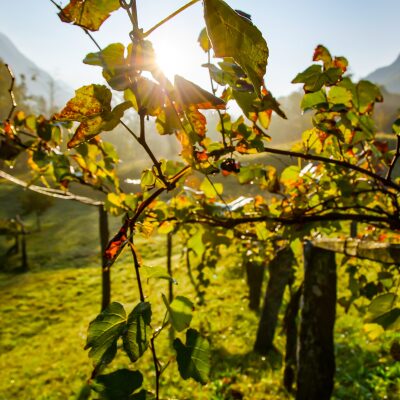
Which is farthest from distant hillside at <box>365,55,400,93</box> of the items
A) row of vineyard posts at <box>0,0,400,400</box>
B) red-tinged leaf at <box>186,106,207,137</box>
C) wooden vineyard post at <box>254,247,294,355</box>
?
red-tinged leaf at <box>186,106,207,137</box>

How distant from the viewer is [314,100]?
0.92 meters

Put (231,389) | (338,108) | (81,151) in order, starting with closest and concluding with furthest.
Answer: (338,108) < (81,151) < (231,389)

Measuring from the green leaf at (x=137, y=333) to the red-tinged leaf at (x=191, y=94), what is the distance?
0.29 m

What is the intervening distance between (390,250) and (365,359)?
478 cm

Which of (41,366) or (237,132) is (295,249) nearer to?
(237,132)

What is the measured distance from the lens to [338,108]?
2.91 feet

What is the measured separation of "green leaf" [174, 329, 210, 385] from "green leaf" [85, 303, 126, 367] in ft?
0.42

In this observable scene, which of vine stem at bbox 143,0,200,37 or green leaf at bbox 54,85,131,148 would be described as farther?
green leaf at bbox 54,85,131,148

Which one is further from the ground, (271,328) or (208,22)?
(208,22)

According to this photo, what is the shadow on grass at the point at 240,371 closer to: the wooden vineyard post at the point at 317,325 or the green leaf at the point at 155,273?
the wooden vineyard post at the point at 317,325

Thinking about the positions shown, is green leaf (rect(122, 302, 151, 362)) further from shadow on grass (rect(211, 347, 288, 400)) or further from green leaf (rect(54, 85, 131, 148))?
shadow on grass (rect(211, 347, 288, 400))

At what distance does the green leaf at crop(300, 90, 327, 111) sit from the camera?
36.1 inches

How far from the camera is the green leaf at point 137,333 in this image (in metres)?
0.47

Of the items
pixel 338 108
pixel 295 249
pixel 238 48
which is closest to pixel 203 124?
pixel 238 48
